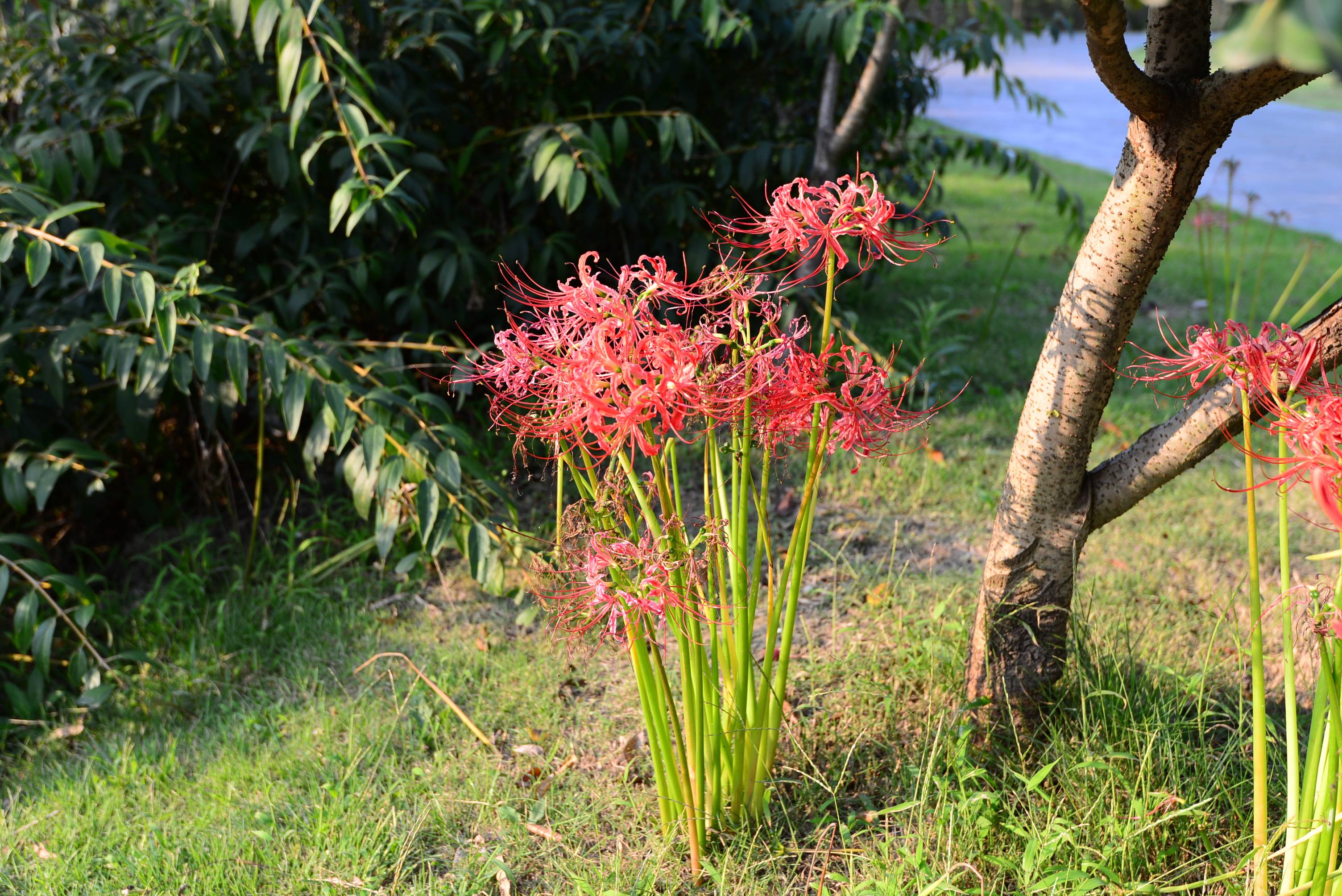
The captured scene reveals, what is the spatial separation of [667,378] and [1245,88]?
0.95 meters

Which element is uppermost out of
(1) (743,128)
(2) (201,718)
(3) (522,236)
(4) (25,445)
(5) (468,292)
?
(1) (743,128)

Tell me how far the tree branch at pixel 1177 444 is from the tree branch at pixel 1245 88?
0.35 meters

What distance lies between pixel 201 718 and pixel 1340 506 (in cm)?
249

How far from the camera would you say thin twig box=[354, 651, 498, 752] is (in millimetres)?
2307

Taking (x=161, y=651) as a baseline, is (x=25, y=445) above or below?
above

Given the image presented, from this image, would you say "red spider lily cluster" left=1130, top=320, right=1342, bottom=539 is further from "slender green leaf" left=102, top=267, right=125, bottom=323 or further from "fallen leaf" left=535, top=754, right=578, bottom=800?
"slender green leaf" left=102, top=267, right=125, bottom=323

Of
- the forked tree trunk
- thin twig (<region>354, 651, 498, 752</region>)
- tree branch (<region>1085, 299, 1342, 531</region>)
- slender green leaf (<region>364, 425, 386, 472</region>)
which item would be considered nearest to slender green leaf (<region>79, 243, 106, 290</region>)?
slender green leaf (<region>364, 425, 386, 472</region>)

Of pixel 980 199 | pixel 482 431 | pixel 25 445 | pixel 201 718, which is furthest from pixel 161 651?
pixel 980 199

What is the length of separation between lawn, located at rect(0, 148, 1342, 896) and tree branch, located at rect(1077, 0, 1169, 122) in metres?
1.06

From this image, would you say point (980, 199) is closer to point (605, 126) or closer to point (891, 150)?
point (891, 150)

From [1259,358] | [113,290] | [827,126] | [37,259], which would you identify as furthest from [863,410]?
[827,126]

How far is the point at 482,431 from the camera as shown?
375cm

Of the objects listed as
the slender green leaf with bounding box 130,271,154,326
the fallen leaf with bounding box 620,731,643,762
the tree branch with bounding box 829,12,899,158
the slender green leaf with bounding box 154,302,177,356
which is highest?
the tree branch with bounding box 829,12,899,158

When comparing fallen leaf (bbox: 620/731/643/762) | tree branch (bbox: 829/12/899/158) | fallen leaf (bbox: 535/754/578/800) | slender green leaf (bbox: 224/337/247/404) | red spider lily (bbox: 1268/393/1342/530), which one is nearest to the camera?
red spider lily (bbox: 1268/393/1342/530)
